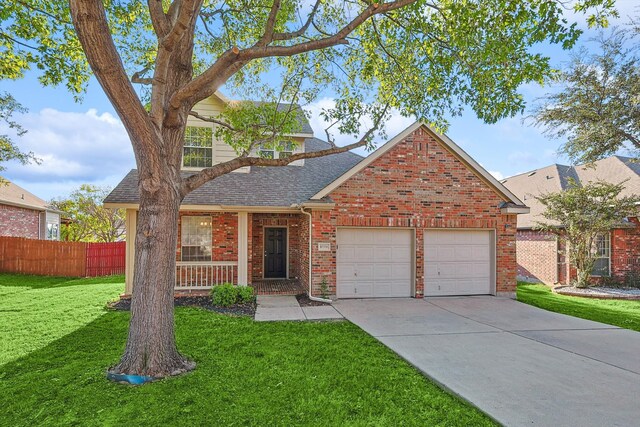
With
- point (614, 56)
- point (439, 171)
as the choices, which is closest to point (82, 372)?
point (439, 171)

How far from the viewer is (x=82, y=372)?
4.84 metres

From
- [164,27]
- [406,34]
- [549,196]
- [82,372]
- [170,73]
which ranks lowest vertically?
[82,372]

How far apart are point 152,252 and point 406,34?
702cm

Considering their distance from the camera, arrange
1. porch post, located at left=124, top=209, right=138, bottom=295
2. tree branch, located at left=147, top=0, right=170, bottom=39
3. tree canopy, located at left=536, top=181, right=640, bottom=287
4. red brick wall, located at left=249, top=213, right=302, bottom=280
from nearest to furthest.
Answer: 1. tree branch, located at left=147, top=0, right=170, bottom=39
2. porch post, located at left=124, top=209, right=138, bottom=295
3. tree canopy, located at left=536, top=181, right=640, bottom=287
4. red brick wall, located at left=249, top=213, right=302, bottom=280

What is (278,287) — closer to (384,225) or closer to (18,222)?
(384,225)

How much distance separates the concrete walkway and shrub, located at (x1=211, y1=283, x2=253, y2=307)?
1.41 ft

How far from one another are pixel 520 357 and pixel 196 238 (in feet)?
31.4

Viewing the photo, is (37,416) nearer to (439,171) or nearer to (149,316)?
(149,316)

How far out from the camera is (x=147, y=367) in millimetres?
4656

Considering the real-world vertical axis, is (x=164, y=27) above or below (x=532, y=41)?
below

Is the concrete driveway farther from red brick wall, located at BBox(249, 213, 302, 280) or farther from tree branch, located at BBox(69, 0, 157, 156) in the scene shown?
tree branch, located at BBox(69, 0, 157, 156)

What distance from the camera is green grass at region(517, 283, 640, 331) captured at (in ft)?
27.6

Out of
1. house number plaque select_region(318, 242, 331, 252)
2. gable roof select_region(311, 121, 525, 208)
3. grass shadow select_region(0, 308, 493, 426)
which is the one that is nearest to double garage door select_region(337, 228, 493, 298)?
house number plaque select_region(318, 242, 331, 252)

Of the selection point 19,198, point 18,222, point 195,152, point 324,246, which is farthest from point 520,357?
point 19,198
